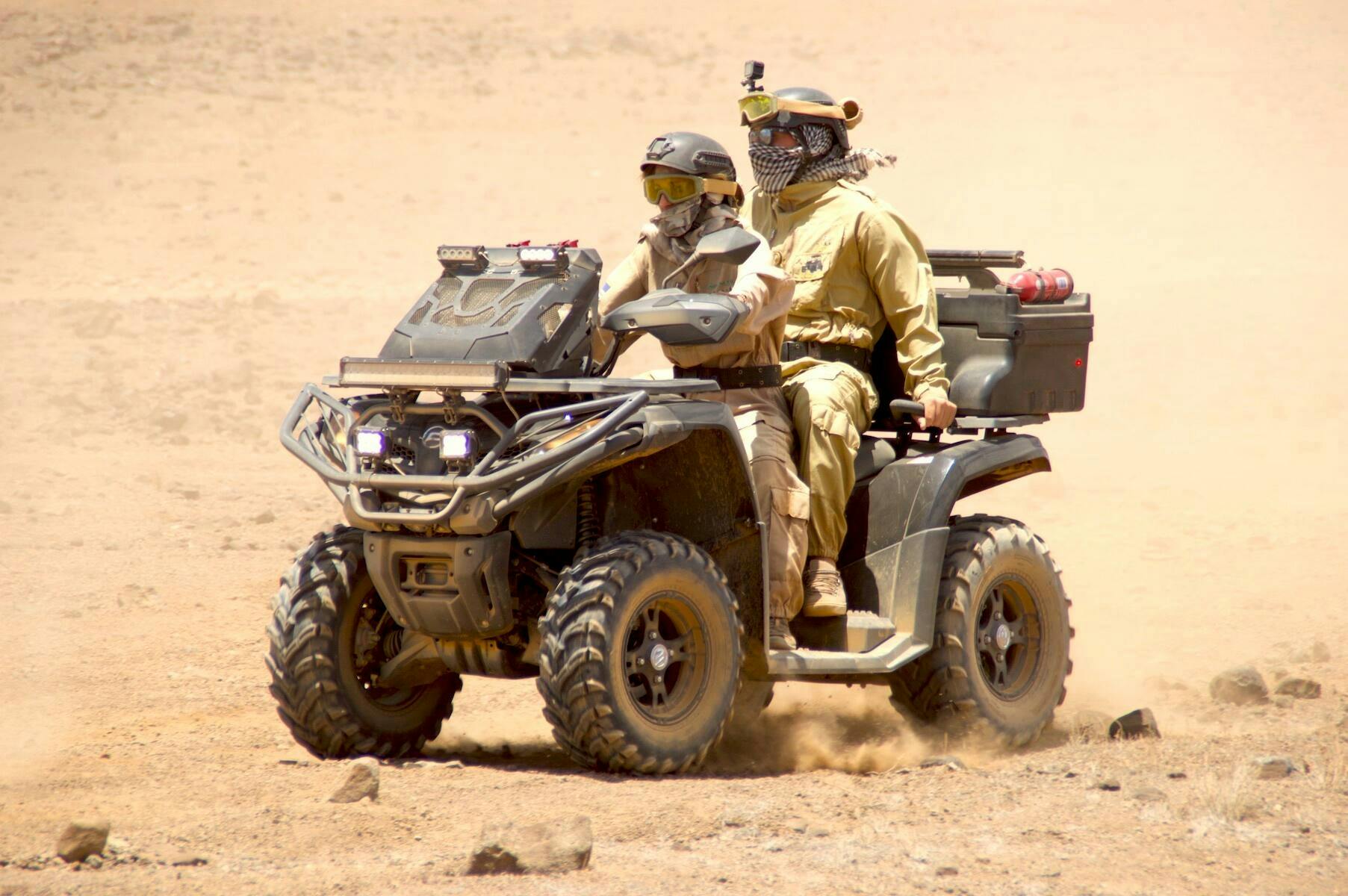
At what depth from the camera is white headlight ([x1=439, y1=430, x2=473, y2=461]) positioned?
565 cm

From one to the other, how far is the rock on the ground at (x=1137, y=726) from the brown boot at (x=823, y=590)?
4.19 feet

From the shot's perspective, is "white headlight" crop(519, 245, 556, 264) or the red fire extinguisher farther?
the red fire extinguisher

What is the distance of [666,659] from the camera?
19.9 ft

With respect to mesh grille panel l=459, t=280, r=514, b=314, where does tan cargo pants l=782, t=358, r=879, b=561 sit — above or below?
below

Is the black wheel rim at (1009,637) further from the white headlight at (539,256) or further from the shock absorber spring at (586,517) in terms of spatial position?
the white headlight at (539,256)

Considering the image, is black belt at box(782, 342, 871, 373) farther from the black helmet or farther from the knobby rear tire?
the black helmet

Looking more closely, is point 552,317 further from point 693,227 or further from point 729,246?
point 693,227

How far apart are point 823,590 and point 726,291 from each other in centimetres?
117

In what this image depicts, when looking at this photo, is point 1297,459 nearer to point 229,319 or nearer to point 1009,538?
point 1009,538

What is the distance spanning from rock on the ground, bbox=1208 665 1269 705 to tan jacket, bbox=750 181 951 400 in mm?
2055

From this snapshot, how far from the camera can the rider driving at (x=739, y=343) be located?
6469 mm

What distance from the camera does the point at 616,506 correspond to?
6508 mm

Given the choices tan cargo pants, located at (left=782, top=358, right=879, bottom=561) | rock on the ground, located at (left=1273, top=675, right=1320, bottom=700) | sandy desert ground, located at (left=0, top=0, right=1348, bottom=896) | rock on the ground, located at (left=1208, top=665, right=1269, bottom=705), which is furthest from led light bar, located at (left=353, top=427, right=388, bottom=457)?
rock on the ground, located at (left=1273, top=675, right=1320, bottom=700)

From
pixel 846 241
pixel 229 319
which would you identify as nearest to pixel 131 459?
pixel 229 319
